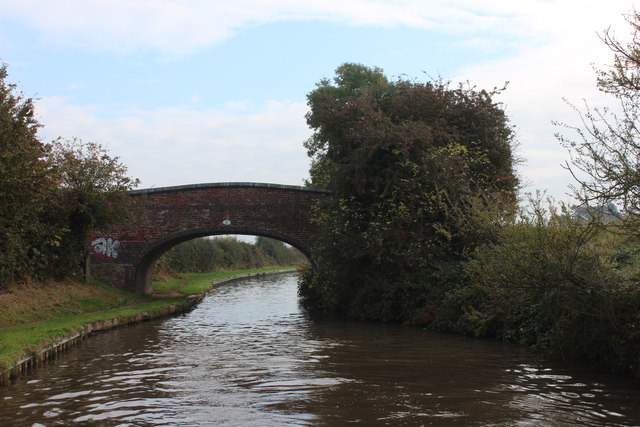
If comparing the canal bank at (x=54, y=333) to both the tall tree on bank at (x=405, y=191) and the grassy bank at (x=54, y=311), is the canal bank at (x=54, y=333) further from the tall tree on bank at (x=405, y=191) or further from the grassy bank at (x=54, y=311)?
the tall tree on bank at (x=405, y=191)

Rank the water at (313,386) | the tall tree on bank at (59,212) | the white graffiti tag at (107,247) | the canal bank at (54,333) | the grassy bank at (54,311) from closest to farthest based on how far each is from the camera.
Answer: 1. the water at (313,386)
2. the canal bank at (54,333)
3. the grassy bank at (54,311)
4. the tall tree on bank at (59,212)
5. the white graffiti tag at (107,247)

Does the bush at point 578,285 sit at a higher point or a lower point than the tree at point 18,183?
lower

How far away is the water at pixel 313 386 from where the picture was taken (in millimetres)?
6926

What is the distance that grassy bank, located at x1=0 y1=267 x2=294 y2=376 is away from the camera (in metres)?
10.9

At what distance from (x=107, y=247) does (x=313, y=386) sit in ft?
57.8

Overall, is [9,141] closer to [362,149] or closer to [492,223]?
[362,149]

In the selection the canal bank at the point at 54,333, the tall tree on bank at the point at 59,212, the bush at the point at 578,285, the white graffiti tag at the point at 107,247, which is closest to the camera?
the bush at the point at 578,285

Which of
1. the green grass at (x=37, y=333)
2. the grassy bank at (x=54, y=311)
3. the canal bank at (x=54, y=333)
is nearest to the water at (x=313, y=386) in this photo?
the canal bank at (x=54, y=333)

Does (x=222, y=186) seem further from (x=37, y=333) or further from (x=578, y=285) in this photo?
A: (x=578, y=285)

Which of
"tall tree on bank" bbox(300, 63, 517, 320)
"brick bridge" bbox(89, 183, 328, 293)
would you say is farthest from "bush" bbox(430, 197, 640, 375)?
"brick bridge" bbox(89, 183, 328, 293)

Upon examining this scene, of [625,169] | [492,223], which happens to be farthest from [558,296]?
[492,223]

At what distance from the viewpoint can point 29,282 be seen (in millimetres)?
17703

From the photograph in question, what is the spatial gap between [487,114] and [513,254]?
10001 millimetres

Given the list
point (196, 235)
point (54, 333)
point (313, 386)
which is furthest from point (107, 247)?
point (313, 386)
